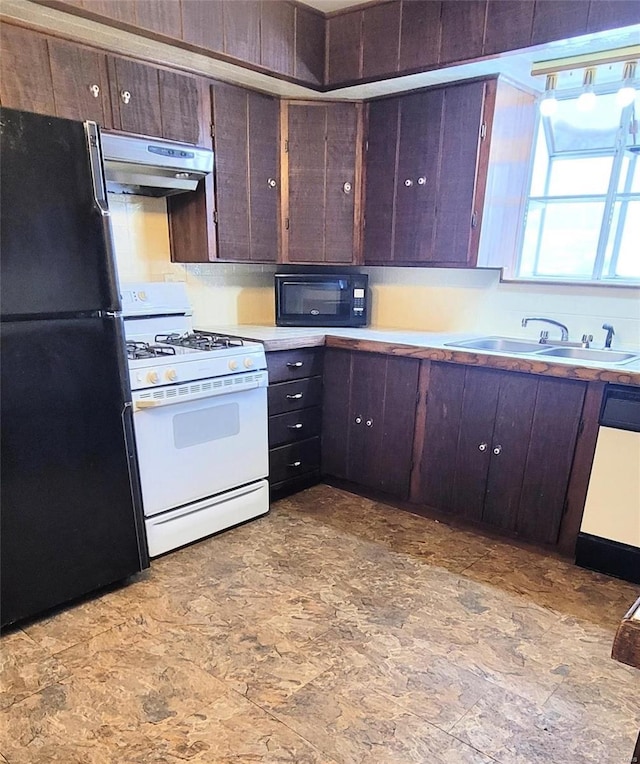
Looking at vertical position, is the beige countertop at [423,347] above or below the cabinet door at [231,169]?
below

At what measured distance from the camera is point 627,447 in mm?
2088

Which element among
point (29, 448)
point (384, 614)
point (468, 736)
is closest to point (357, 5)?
point (29, 448)

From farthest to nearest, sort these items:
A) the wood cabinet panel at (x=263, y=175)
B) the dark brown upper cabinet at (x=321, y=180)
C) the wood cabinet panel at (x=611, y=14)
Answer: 1. the dark brown upper cabinet at (x=321, y=180)
2. the wood cabinet panel at (x=263, y=175)
3. the wood cabinet panel at (x=611, y=14)

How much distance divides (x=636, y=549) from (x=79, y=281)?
7.78 feet

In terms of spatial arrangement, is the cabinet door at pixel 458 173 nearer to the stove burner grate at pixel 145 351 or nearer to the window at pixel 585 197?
the window at pixel 585 197

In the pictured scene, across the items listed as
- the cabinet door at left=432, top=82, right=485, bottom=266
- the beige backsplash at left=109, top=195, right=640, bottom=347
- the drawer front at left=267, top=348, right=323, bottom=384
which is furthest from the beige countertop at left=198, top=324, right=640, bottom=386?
the cabinet door at left=432, top=82, right=485, bottom=266

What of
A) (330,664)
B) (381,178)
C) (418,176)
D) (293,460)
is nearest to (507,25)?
(418,176)

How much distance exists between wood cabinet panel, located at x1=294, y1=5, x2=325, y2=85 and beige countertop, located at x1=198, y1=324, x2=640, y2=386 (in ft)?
4.31

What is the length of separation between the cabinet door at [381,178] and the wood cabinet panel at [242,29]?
0.77 metres

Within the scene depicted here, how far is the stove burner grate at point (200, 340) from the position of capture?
8.28ft

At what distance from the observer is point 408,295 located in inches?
128

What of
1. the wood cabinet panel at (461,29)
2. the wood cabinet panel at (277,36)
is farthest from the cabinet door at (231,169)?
the wood cabinet panel at (461,29)

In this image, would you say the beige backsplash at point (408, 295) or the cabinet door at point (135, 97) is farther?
the beige backsplash at point (408, 295)

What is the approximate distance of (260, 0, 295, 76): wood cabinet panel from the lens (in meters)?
2.45
